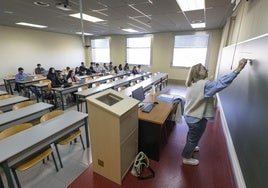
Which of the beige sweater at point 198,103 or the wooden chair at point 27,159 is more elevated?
the beige sweater at point 198,103

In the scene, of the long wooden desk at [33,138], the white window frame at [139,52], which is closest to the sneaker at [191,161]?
the long wooden desk at [33,138]

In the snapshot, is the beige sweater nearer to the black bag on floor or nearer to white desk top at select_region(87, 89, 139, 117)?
white desk top at select_region(87, 89, 139, 117)

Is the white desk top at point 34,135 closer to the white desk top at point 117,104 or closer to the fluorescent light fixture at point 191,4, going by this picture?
the white desk top at point 117,104

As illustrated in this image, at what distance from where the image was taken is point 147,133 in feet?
7.46

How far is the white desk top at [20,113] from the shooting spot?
2512mm

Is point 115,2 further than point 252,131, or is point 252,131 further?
point 115,2

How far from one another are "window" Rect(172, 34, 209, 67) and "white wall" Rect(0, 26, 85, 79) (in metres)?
7.71

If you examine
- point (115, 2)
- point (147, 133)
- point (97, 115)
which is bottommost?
point (147, 133)

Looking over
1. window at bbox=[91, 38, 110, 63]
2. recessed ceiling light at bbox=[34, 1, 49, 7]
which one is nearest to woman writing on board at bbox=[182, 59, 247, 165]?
recessed ceiling light at bbox=[34, 1, 49, 7]

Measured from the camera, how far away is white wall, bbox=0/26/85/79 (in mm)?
7594

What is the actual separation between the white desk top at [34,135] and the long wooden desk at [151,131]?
1.10m

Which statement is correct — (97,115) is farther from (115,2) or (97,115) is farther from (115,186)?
(115,2)

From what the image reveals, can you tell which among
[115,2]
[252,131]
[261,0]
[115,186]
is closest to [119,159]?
[115,186]

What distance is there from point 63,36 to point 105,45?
9.94ft
